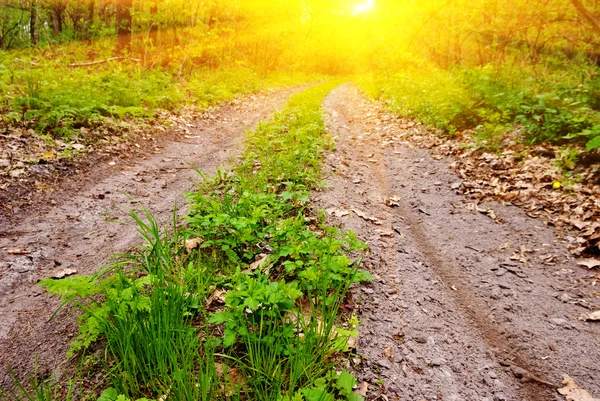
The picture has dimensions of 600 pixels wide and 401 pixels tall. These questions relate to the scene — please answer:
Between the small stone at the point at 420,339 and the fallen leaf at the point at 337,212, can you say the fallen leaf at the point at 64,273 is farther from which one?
the small stone at the point at 420,339

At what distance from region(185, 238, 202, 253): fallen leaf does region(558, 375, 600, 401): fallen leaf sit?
132 inches

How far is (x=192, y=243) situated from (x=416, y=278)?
2.45 m

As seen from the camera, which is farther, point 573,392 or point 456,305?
point 456,305

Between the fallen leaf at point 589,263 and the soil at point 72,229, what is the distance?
16.2ft

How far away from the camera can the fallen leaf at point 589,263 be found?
3917 millimetres

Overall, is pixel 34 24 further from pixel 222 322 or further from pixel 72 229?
pixel 222 322

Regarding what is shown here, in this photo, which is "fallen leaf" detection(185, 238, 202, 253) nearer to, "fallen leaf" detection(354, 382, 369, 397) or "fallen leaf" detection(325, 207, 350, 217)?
"fallen leaf" detection(325, 207, 350, 217)

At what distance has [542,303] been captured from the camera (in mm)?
3445

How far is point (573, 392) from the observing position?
2512 millimetres

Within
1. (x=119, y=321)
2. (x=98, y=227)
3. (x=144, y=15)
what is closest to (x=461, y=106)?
(x=98, y=227)

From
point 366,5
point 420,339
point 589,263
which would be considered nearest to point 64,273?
point 420,339

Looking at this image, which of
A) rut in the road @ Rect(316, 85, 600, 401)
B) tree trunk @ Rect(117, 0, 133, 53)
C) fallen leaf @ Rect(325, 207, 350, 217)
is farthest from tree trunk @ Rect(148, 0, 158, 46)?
fallen leaf @ Rect(325, 207, 350, 217)

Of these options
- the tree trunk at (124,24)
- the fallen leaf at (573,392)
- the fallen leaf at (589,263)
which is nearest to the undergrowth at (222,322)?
the fallen leaf at (573,392)

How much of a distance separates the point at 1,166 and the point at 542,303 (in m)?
7.37
